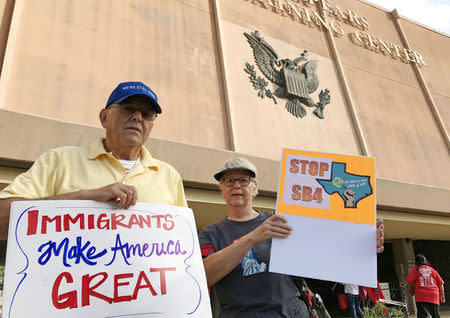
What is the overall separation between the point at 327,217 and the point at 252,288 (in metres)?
0.53

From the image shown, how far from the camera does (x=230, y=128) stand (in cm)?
632

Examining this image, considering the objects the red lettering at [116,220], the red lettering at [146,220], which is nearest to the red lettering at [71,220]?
the red lettering at [116,220]

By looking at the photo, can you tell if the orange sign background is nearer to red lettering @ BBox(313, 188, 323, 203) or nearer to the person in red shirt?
red lettering @ BBox(313, 188, 323, 203)

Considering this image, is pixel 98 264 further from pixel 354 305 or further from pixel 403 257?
pixel 403 257

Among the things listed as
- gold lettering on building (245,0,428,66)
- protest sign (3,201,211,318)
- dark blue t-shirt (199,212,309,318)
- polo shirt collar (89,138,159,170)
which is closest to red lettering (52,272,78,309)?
protest sign (3,201,211,318)

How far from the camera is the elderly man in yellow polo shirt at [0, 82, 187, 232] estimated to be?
131 centimetres

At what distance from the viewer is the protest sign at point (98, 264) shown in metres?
1.11

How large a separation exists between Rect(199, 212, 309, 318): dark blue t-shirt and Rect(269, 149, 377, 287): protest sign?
14 cm

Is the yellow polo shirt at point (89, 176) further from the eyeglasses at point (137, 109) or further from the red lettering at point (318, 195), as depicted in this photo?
the red lettering at point (318, 195)

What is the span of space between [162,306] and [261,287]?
580mm

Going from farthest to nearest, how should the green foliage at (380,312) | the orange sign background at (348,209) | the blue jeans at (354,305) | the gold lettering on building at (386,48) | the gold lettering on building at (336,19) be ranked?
the gold lettering on building at (386,48)
the gold lettering on building at (336,19)
the blue jeans at (354,305)
the green foliage at (380,312)
the orange sign background at (348,209)

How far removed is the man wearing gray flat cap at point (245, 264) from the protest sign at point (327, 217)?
9cm

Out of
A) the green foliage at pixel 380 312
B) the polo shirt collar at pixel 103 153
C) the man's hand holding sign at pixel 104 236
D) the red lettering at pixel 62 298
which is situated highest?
the polo shirt collar at pixel 103 153

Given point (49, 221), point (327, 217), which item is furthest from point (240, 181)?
point (49, 221)
